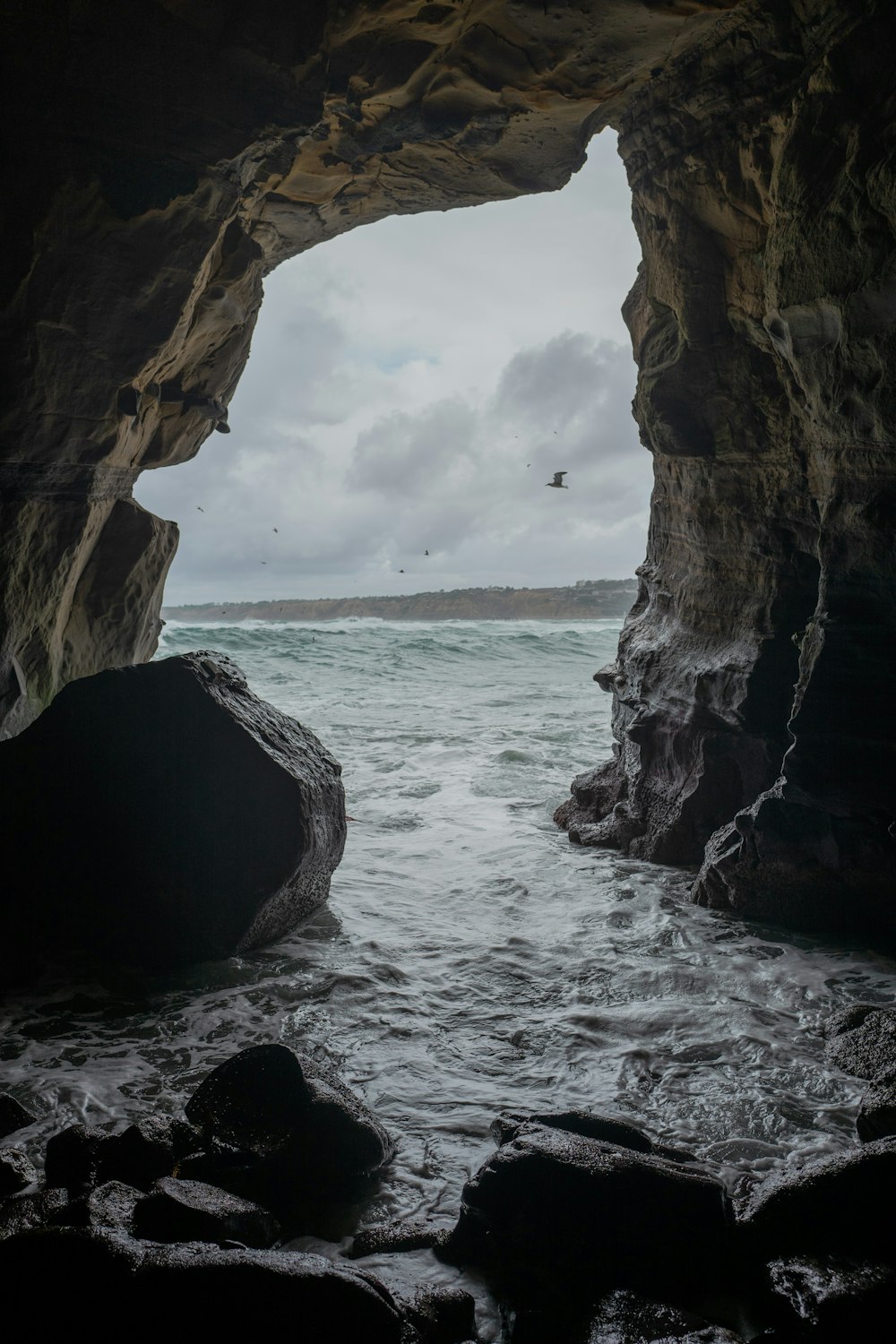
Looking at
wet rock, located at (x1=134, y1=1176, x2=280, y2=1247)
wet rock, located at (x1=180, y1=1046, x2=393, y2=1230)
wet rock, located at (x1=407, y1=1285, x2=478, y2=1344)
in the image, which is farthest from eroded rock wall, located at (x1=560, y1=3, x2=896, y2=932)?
wet rock, located at (x1=134, y1=1176, x2=280, y2=1247)

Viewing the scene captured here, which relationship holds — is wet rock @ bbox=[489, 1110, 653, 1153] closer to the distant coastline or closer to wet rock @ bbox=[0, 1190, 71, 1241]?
wet rock @ bbox=[0, 1190, 71, 1241]

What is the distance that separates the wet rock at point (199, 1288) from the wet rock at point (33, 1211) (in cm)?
17

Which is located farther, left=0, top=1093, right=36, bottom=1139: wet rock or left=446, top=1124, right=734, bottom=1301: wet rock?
left=0, top=1093, right=36, bottom=1139: wet rock

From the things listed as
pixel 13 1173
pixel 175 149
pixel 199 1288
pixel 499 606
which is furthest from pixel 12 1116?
pixel 499 606

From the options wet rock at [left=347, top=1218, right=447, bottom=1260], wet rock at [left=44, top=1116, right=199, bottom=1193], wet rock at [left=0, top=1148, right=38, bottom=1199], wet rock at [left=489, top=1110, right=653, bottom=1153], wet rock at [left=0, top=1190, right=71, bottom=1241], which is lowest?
wet rock at [left=347, top=1218, right=447, bottom=1260]

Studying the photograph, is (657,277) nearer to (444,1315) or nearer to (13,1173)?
(444,1315)

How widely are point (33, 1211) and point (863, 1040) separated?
3.32 metres

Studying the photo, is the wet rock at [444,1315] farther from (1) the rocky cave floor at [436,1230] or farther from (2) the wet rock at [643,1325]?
(2) the wet rock at [643,1325]

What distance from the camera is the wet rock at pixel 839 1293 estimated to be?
81.3 inches

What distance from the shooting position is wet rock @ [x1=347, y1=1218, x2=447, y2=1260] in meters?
2.49

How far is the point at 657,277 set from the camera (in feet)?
22.2

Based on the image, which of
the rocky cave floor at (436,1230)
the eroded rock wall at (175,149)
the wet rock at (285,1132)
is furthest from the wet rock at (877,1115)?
the eroded rock wall at (175,149)

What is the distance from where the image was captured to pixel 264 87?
574 cm

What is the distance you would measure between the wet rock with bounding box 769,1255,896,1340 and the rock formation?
325 centimetres
